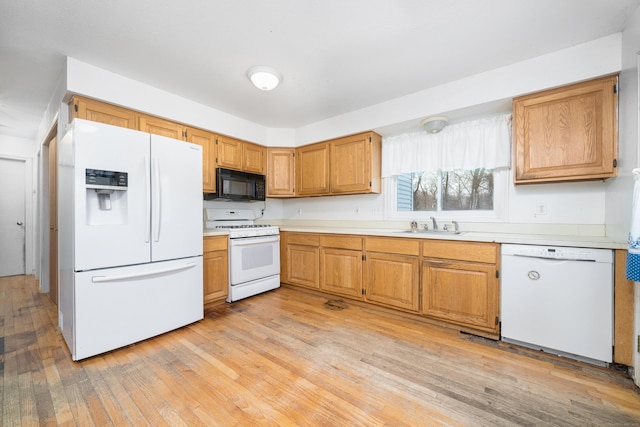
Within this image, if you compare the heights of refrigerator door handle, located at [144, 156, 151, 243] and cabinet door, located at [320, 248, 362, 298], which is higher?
refrigerator door handle, located at [144, 156, 151, 243]

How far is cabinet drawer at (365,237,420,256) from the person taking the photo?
2521 mm

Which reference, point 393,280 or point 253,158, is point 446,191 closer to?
point 393,280

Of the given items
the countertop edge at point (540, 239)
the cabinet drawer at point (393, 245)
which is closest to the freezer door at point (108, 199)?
the cabinet drawer at point (393, 245)

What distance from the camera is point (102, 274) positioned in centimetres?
188

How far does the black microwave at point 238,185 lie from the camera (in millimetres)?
3162

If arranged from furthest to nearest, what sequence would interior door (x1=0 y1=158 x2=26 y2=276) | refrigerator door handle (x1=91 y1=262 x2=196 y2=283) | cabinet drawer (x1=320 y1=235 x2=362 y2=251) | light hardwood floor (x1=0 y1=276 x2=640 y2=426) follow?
interior door (x1=0 y1=158 x2=26 y2=276), cabinet drawer (x1=320 y1=235 x2=362 y2=251), refrigerator door handle (x1=91 y1=262 x2=196 y2=283), light hardwood floor (x1=0 y1=276 x2=640 y2=426)

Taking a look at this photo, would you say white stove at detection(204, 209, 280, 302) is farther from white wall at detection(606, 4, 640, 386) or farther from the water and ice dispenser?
white wall at detection(606, 4, 640, 386)

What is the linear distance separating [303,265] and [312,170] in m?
1.36

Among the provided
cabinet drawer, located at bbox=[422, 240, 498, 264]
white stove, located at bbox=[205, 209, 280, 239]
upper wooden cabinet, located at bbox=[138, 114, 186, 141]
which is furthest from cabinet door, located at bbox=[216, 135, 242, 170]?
cabinet drawer, located at bbox=[422, 240, 498, 264]

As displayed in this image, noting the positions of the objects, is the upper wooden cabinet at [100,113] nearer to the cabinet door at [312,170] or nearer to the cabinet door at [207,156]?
the cabinet door at [207,156]

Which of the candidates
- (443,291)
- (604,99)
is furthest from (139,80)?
(604,99)

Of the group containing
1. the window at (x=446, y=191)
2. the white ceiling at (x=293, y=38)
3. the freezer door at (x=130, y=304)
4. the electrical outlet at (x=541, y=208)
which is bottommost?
the freezer door at (x=130, y=304)

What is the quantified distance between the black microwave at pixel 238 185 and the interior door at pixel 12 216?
3631 mm

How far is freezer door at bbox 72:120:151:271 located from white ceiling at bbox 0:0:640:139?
706 millimetres
